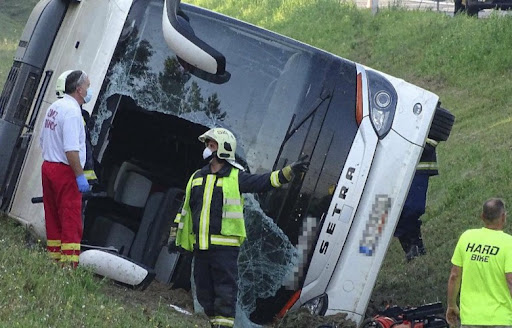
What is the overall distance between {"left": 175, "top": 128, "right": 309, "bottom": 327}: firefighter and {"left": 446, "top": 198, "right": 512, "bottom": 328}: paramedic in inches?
49.5

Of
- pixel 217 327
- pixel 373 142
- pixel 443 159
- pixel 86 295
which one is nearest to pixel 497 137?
pixel 443 159

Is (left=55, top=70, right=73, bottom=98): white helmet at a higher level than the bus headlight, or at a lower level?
lower

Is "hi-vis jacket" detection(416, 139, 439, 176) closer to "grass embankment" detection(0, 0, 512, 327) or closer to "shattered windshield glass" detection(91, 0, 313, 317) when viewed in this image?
"grass embankment" detection(0, 0, 512, 327)

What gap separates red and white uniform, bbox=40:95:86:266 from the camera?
7.48m

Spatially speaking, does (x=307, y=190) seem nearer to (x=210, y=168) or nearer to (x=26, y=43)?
(x=210, y=168)

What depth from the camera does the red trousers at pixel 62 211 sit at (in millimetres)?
7504

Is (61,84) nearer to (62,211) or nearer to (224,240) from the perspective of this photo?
(62,211)

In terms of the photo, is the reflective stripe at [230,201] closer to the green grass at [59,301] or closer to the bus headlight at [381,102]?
the green grass at [59,301]

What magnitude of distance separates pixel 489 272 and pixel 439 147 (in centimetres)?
732

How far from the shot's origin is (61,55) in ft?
27.2

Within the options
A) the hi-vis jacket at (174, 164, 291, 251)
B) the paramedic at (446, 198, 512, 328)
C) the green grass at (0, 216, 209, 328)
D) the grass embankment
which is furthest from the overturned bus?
the paramedic at (446, 198, 512, 328)

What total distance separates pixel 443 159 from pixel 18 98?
5865 millimetres

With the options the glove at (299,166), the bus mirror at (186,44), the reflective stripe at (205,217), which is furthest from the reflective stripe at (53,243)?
the glove at (299,166)

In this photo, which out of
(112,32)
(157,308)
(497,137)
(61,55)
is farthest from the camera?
(497,137)
